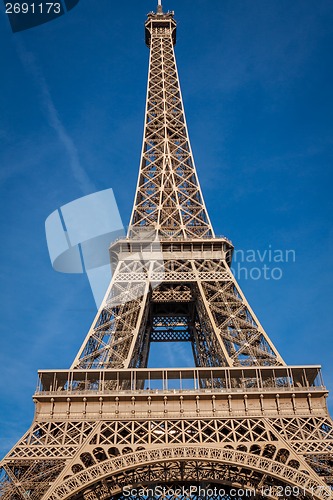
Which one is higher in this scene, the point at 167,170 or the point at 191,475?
the point at 167,170

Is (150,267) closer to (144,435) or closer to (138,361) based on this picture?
(138,361)

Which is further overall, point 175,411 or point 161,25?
point 161,25

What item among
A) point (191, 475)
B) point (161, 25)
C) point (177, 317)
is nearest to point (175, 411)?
point (191, 475)

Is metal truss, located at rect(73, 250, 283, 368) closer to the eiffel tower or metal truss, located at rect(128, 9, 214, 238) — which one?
the eiffel tower

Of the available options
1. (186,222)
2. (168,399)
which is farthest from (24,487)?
(186,222)

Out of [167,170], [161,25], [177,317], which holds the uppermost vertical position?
[161,25]

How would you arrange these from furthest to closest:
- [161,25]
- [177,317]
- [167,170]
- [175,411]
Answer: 1. [161,25]
2. [167,170]
3. [177,317]
4. [175,411]

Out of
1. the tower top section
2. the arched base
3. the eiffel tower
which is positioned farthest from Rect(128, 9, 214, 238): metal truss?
the arched base

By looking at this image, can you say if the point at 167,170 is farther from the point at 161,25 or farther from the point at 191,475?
the point at 191,475
